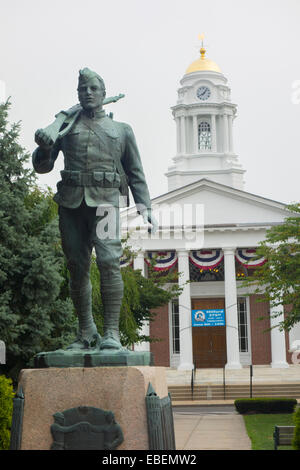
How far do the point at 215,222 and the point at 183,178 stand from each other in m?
11.2

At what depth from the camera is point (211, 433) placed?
1371 centimetres

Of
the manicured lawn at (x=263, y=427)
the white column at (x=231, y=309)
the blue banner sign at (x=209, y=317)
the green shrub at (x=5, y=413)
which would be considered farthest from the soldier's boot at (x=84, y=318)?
the white column at (x=231, y=309)

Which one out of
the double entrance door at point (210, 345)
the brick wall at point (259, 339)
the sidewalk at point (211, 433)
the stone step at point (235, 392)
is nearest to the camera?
the sidewalk at point (211, 433)

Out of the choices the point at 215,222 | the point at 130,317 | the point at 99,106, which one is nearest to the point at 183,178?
the point at 215,222

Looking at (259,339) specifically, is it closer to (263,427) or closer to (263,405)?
(263,405)

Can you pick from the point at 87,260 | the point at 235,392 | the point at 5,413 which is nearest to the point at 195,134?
the point at 235,392

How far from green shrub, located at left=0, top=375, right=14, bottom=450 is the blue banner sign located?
95.0ft

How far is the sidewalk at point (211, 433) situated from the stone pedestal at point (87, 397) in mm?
5400

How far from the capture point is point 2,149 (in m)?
17.0

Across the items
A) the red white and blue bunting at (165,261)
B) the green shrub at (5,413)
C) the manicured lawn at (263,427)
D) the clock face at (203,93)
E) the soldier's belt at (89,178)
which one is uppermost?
the clock face at (203,93)

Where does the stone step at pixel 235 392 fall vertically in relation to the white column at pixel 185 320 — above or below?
below

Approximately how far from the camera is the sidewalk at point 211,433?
11.3 m

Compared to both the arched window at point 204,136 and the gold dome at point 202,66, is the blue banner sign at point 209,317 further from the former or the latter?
the gold dome at point 202,66

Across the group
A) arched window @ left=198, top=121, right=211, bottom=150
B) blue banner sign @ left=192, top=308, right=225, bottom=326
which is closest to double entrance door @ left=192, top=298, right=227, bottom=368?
blue banner sign @ left=192, top=308, right=225, bottom=326
